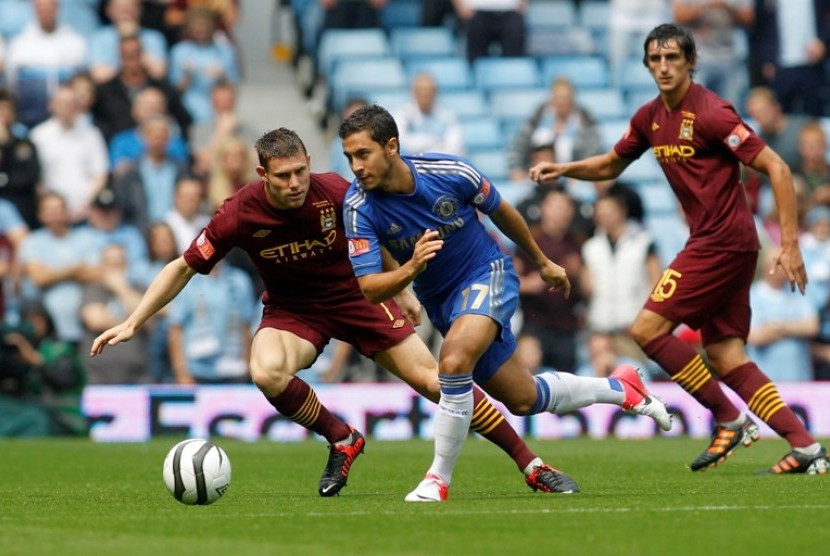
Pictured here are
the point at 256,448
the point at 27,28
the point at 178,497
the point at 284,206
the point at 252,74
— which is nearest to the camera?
the point at 178,497

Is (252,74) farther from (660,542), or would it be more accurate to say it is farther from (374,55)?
(660,542)

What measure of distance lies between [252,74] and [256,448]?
29.7 ft

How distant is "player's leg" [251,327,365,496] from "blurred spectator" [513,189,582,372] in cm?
669

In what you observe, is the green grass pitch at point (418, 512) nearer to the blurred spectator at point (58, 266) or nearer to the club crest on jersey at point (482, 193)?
the club crest on jersey at point (482, 193)

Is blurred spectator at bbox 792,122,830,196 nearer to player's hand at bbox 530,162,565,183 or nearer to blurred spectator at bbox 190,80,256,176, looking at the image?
blurred spectator at bbox 190,80,256,176

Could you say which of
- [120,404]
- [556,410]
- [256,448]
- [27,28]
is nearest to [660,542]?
[556,410]

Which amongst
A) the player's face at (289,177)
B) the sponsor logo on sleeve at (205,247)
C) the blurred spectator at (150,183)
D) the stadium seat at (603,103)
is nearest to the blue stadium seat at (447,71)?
the stadium seat at (603,103)

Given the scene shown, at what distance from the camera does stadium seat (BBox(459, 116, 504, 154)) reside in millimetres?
19953

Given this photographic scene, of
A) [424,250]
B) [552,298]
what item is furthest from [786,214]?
[552,298]

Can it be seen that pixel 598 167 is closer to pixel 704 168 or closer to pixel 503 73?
pixel 704 168

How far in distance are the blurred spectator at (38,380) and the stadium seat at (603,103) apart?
7.64 meters

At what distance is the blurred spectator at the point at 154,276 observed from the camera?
16.2m

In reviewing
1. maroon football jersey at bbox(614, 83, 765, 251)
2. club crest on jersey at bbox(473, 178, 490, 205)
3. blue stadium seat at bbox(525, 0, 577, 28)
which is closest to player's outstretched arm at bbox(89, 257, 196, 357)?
club crest on jersey at bbox(473, 178, 490, 205)

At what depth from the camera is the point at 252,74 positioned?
73.4 ft
